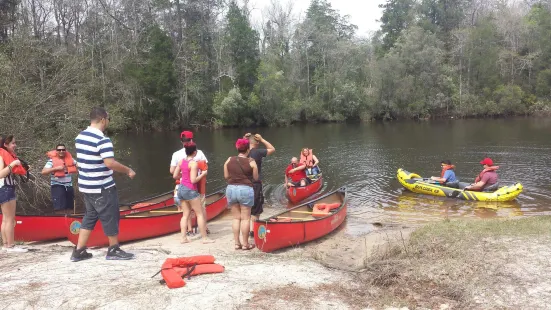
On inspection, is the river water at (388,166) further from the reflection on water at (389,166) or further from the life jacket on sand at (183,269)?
the life jacket on sand at (183,269)

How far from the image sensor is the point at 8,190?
609 centimetres

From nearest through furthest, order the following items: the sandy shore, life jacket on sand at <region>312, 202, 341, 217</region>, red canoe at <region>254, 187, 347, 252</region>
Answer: the sandy shore
red canoe at <region>254, 187, 347, 252</region>
life jacket on sand at <region>312, 202, 341, 217</region>

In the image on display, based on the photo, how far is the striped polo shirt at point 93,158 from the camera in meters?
4.95

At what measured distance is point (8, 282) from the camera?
4.61 metres

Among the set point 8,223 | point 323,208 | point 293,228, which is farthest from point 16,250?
point 323,208

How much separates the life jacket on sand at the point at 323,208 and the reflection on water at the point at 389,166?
1.96 ft

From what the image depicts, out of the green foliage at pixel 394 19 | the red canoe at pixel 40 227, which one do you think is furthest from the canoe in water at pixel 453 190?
the green foliage at pixel 394 19

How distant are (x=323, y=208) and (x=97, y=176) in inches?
235

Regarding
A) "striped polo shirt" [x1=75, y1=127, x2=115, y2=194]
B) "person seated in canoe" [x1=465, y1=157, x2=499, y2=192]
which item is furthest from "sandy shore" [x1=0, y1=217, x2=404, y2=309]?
"person seated in canoe" [x1=465, y1=157, x2=499, y2=192]

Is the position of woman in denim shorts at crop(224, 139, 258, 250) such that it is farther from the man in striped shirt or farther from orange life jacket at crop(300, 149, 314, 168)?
orange life jacket at crop(300, 149, 314, 168)

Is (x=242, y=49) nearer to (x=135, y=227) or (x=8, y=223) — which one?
(x=135, y=227)

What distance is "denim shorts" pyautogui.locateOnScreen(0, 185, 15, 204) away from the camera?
601 cm

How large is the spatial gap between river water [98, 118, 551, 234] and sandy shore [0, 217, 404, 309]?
→ 4833 millimetres

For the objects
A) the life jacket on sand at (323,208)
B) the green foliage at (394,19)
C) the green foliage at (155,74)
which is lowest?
the life jacket on sand at (323,208)
